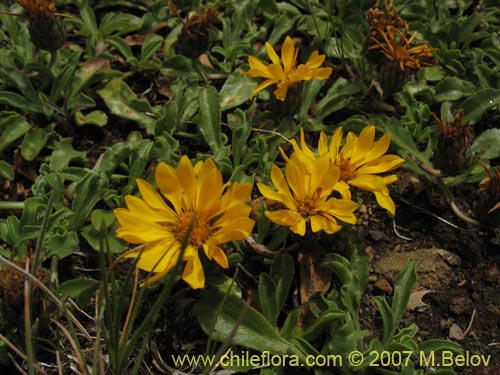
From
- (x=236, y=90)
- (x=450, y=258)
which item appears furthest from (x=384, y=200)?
(x=236, y=90)

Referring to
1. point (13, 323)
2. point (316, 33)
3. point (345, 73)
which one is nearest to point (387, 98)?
point (345, 73)

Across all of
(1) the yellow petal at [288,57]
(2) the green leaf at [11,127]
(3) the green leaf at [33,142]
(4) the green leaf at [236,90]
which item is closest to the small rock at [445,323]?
(1) the yellow petal at [288,57]

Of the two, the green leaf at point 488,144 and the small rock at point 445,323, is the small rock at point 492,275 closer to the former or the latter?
the small rock at point 445,323

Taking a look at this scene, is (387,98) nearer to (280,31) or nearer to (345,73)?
(345,73)

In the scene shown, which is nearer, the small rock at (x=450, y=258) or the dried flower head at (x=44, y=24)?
the small rock at (x=450, y=258)

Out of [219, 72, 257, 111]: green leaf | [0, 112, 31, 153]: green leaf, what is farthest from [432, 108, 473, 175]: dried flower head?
[0, 112, 31, 153]: green leaf

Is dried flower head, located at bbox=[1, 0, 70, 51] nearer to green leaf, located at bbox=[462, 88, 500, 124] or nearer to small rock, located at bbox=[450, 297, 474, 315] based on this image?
green leaf, located at bbox=[462, 88, 500, 124]
